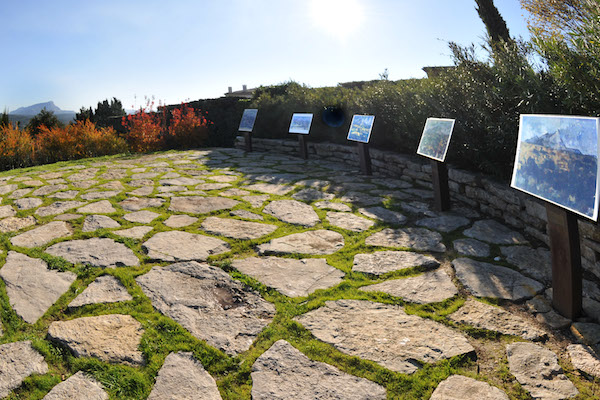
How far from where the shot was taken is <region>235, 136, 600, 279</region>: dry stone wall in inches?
116

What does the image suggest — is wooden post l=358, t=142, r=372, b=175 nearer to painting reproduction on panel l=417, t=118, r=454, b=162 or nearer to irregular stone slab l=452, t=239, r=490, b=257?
painting reproduction on panel l=417, t=118, r=454, b=162

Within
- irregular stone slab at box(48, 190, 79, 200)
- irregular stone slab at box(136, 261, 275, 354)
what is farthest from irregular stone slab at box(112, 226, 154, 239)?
irregular stone slab at box(48, 190, 79, 200)

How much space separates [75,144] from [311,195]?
21.5 feet

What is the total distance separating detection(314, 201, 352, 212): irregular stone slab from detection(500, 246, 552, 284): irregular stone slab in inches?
68.2

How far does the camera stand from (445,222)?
4.17 meters

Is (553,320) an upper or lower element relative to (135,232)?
lower

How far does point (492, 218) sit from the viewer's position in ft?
13.9

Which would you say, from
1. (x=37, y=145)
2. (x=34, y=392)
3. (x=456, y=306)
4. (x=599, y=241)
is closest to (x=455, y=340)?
(x=456, y=306)

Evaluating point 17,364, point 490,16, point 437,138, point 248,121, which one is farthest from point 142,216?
point 490,16

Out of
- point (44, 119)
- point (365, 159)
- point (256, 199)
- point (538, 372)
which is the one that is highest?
point (44, 119)

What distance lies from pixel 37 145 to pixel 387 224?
8.36 metres

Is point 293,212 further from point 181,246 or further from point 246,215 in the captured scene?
point 181,246

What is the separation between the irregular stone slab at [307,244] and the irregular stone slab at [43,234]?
181 centimetres

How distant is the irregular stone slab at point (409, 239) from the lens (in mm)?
3551
